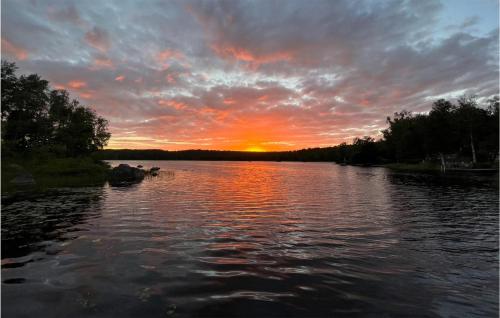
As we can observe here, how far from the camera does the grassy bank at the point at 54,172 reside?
140ft

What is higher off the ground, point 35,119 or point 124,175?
point 35,119

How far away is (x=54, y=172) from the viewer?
51250 mm

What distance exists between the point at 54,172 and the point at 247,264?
50.3 m

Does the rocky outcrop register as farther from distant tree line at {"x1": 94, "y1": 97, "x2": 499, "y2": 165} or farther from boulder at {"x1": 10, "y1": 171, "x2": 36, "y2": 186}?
A: distant tree line at {"x1": 94, "y1": 97, "x2": 499, "y2": 165}

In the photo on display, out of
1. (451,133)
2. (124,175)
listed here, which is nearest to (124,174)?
(124,175)

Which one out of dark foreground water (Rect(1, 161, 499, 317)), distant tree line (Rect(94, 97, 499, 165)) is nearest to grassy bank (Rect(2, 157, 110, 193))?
dark foreground water (Rect(1, 161, 499, 317))

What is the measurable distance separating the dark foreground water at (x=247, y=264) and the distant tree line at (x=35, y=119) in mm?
46822

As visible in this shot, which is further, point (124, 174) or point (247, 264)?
point (124, 174)

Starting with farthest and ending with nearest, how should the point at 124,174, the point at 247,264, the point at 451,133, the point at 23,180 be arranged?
1. the point at 451,133
2. the point at 124,174
3. the point at 23,180
4. the point at 247,264

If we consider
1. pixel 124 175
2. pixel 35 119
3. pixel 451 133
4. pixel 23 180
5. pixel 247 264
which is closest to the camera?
pixel 247 264

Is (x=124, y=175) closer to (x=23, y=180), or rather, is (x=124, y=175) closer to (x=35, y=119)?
(x=23, y=180)

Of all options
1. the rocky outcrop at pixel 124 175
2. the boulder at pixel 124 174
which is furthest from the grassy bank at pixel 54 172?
the boulder at pixel 124 174

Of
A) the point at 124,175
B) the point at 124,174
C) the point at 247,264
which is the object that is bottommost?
the point at 247,264

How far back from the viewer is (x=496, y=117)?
283 ft
